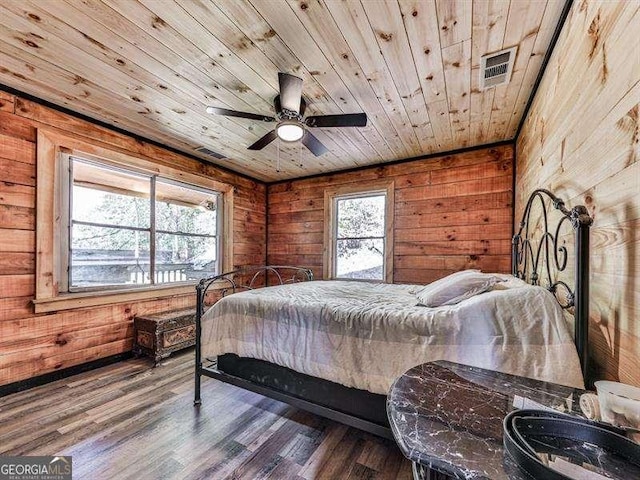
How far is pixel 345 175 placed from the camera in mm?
4281

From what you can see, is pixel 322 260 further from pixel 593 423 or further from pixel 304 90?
pixel 593 423

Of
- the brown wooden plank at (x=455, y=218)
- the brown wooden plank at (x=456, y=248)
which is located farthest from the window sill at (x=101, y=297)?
the brown wooden plank at (x=455, y=218)

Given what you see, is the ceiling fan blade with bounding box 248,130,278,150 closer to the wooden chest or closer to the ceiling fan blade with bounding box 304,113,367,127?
the ceiling fan blade with bounding box 304,113,367,127

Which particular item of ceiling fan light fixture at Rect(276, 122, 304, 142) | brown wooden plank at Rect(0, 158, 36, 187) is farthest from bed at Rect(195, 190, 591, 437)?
brown wooden plank at Rect(0, 158, 36, 187)

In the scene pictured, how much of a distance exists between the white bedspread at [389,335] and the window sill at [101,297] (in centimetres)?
154

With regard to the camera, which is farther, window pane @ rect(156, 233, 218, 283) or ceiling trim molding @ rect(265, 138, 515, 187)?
window pane @ rect(156, 233, 218, 283)

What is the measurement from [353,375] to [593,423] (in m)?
1.07

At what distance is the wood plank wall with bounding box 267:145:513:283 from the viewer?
328 cm

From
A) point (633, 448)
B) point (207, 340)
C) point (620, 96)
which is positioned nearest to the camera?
point (633, 448)

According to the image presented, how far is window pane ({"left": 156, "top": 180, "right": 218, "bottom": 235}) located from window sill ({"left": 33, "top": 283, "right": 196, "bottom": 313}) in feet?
2.52

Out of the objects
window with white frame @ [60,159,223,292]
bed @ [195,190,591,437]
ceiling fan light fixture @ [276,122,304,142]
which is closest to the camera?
bed @ [195,190,591,437]

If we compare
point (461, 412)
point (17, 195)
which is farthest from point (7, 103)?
point (461, 412)

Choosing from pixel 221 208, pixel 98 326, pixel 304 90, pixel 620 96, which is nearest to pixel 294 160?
pixel 221 208

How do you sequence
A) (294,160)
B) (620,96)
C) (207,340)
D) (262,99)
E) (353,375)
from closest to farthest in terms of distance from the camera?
(620,96)
(353,375)
(207,340)
(262,99)
(294,160)
